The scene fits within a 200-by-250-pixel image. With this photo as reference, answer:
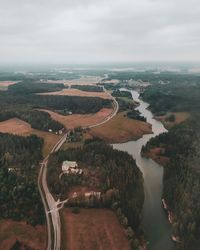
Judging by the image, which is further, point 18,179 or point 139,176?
point 139,176

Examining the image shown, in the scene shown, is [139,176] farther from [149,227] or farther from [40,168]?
[40,168]

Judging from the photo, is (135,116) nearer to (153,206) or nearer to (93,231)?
(153,206)

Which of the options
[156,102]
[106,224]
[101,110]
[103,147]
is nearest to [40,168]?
[103,147]

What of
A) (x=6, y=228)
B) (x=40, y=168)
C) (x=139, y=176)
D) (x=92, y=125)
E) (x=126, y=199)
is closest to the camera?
(x=6, y=228)

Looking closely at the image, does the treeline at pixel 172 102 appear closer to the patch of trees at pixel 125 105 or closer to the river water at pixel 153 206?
the patch of trees at pixel 125 105

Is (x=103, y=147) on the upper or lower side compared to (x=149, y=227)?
upper

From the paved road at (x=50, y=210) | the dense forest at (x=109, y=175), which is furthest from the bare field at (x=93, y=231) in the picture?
the dense forest at (x=109, y=175)

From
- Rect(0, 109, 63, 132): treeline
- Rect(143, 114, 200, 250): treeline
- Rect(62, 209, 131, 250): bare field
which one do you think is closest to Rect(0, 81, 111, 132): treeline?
Rect(0, 109, 63, 132): treeline

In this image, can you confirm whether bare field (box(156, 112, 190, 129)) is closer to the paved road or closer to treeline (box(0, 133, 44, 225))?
treeline (box(0, 133, 44, 225))

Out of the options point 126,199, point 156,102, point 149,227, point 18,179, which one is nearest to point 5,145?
point 18,179

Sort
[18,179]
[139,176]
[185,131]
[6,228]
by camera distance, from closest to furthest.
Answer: [6,228] < [18,179] < [139,176] < [185,131]
